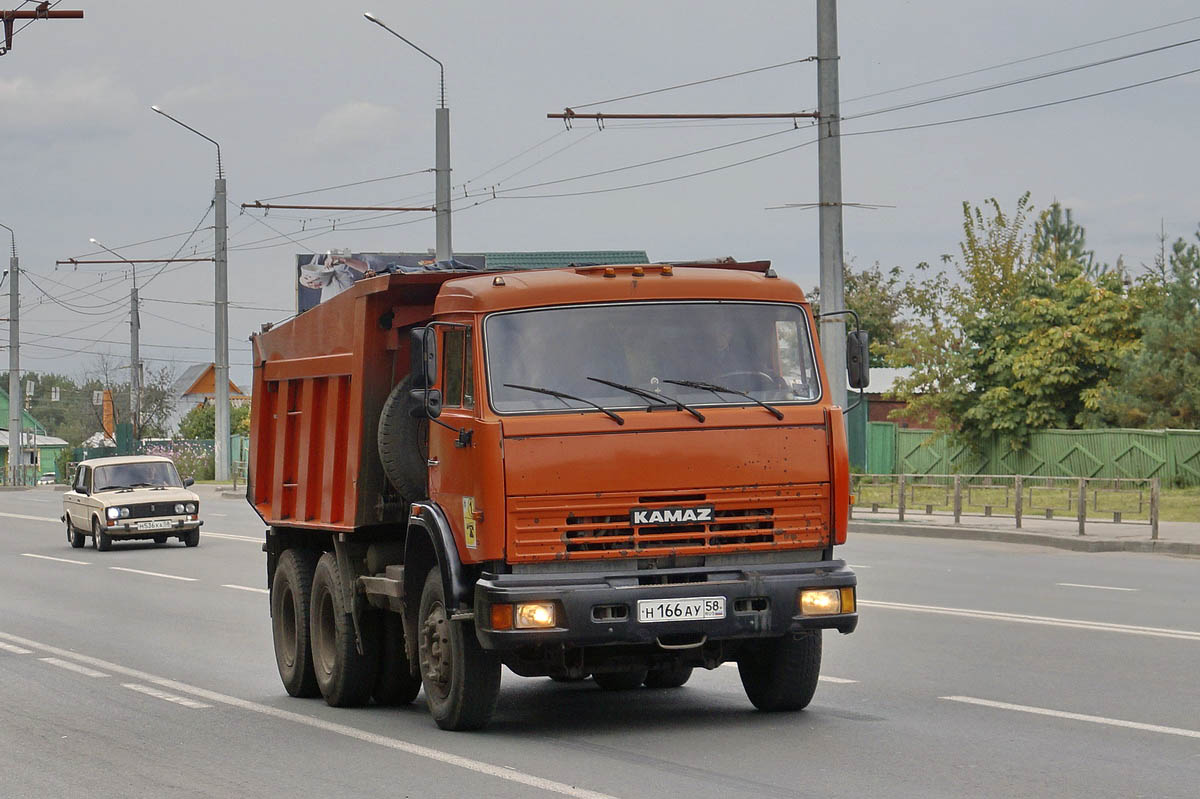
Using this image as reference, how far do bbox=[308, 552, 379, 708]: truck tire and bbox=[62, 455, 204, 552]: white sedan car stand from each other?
1835 cm

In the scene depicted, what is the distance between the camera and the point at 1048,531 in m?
26.5

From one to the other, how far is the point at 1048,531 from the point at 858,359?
17732mm

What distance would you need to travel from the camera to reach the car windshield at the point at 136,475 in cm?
3042

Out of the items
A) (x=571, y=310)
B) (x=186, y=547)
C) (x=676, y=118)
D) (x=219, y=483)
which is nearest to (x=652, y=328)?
(x=571, y=310)

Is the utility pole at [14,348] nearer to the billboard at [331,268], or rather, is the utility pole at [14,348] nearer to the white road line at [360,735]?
the billboard at [331,268]

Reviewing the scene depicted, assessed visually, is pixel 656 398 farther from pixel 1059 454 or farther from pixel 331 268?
pixel 331 268

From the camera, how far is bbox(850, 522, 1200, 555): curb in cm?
2403

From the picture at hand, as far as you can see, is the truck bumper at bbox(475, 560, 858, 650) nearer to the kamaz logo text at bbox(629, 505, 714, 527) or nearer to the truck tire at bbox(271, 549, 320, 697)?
the kamaz logo text at bbox(629, 505, 714, 527)

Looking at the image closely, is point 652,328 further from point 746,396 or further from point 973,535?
point 973,535

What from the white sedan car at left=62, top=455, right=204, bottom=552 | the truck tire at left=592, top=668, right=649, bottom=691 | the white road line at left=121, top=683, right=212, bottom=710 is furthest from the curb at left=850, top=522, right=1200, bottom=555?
the white road line at left=121, top=683, right=212, bottom=710

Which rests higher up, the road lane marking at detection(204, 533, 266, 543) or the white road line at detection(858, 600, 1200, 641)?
the white road line at detection(858, 600, 1200, 641)

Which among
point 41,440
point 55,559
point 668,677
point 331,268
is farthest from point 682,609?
point 41,440

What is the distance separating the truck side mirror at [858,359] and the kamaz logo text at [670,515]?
4.54 ft

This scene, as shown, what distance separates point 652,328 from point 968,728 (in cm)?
260
